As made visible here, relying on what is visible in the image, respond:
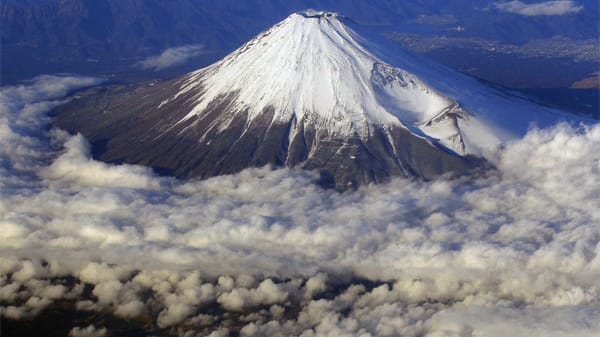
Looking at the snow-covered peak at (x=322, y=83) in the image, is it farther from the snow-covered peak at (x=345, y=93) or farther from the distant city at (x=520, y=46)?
the distant city at (x=520, y=46)

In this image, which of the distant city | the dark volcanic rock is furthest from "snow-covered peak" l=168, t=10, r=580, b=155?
the distant city

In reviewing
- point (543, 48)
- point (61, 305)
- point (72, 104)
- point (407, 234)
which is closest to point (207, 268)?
point (61, 305)

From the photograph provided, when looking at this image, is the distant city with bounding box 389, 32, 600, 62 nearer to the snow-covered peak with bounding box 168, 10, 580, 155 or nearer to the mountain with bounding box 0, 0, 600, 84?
the mountain with bounding box 0, 0, 600, 84

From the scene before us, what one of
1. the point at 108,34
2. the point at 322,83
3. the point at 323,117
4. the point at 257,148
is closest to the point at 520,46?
the point at 108,34

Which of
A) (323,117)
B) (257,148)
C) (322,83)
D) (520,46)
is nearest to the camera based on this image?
(257,148)

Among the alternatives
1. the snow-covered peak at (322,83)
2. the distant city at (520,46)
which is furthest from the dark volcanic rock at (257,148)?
the distant city at (520,46)

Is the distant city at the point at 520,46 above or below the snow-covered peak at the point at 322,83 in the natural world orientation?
above

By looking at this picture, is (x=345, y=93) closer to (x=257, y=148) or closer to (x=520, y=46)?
(x=257, y=148)

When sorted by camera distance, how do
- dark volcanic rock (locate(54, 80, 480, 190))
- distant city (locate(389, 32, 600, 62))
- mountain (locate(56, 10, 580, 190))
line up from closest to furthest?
dark volcanic rock (locate(54, 80, 480, 190)) → mountain (locate(56, 10, 580, 190)) → distant city (locate(389, 32, 600, 62))
